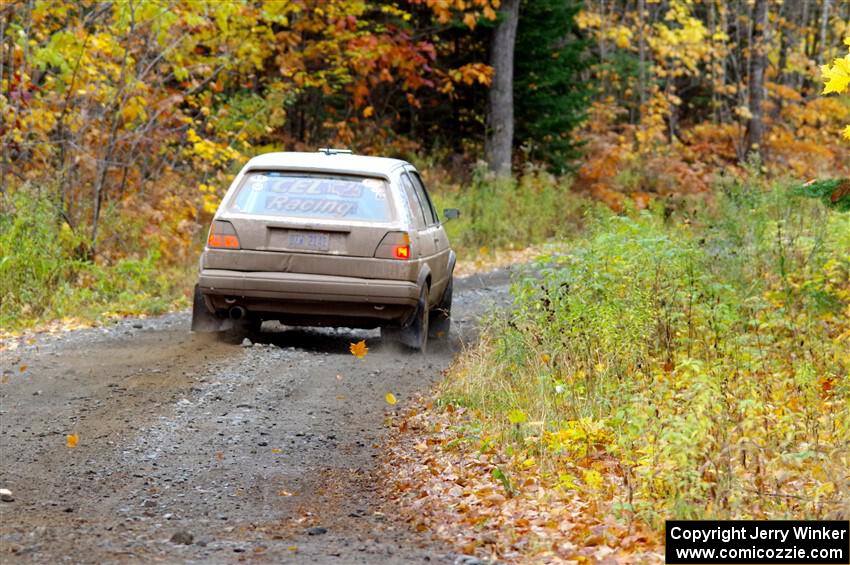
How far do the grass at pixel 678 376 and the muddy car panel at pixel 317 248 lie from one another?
1226 millimetres

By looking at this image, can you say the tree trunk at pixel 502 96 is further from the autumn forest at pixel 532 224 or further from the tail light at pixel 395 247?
the tail light at pixel 395 247

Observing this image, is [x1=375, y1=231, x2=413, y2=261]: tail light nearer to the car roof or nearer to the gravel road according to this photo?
the car roof

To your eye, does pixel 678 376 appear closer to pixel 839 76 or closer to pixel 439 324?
pixel 839 76

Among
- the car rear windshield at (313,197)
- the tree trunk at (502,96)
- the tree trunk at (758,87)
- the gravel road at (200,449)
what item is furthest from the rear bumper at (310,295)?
the tree trunk at (758,87)

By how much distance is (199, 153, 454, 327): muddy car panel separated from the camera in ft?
36.3

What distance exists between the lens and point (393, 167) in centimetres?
1184

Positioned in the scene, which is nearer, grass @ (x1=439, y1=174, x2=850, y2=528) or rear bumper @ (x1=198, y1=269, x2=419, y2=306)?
grass @ (x1=439, y1=174, x2=850, y2=528)

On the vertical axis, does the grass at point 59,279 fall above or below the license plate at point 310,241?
below

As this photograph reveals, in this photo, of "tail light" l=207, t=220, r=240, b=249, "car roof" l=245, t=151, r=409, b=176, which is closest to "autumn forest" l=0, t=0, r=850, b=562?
"car roof" l=245, t=151, r=409, b=176

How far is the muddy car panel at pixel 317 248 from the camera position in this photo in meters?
11.1

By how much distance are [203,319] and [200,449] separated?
4.22 metres

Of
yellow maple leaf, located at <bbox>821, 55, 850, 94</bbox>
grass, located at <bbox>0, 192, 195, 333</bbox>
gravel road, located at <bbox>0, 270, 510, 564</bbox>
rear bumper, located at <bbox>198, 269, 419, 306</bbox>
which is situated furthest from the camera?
grass, located at <bbox>0, 192, 195, 333</bbox>

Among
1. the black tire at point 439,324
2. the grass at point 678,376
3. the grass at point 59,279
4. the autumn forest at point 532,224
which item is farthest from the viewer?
the grass at point 59,279

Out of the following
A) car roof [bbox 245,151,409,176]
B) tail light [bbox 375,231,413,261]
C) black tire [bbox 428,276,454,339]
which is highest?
car roof [bbox 245,151,409,176]
